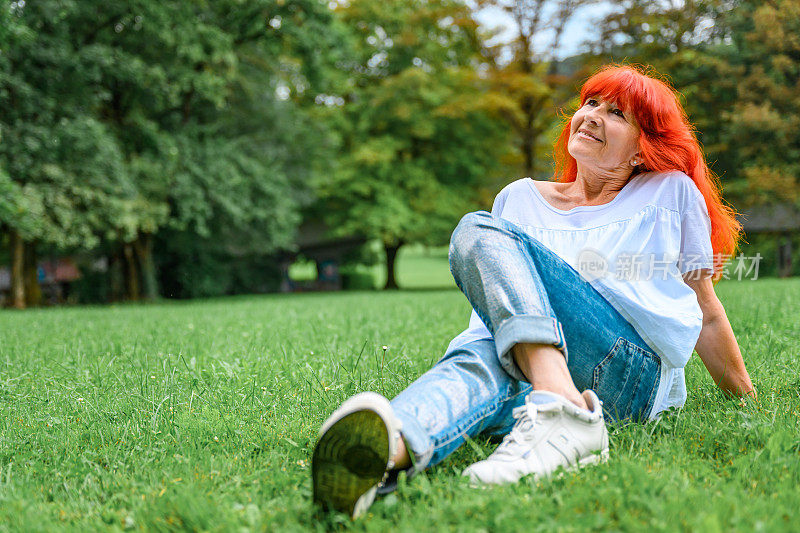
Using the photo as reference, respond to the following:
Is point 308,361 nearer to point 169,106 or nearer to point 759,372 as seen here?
point 759,372

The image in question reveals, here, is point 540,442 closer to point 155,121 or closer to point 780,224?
point 155,121

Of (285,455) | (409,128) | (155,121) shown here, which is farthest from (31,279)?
(285,455)

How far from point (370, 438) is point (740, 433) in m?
1.48

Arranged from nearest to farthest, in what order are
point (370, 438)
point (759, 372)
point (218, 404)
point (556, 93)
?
point (370, 438)
point (218, 404)
point (759, 372)
point (556, 93)

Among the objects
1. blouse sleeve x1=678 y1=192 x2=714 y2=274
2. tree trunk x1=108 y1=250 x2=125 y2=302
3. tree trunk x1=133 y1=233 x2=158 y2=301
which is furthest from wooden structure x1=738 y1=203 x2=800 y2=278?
tree trunk x1=108 y1=250 x2=125 y2=302

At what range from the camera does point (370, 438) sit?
1579 millimetres

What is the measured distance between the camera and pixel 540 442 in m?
1.84

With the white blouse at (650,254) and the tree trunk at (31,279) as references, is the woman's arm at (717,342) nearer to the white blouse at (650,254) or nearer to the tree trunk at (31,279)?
the white blouse at (650,254)

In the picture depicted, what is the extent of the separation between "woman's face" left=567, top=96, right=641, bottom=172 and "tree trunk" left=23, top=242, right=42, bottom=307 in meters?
18.1

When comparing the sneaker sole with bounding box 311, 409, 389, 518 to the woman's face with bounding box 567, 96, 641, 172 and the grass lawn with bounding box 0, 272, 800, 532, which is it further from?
the woman's face with bounding box 567, 96, 641, 172

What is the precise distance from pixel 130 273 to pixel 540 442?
20105mm

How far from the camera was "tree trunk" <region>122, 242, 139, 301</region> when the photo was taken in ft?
63.7

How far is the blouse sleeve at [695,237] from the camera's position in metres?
2.26

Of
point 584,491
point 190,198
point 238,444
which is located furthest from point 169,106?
point 584,491
